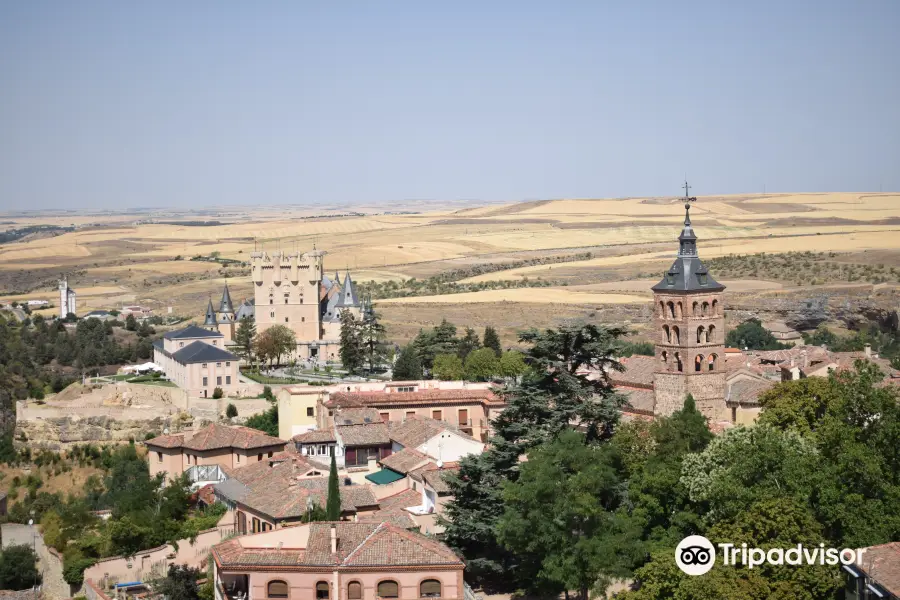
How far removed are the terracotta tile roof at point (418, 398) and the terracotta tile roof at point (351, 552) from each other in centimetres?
1951

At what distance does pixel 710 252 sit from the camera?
150125mm

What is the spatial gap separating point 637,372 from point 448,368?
18.1m

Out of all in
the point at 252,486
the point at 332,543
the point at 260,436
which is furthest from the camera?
the point at 260,436

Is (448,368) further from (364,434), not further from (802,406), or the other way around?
(802,406)

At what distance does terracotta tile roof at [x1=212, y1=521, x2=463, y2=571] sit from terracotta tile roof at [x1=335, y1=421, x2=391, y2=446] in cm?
1446

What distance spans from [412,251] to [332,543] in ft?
538

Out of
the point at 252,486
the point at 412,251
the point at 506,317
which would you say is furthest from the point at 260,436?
the point at 412,251

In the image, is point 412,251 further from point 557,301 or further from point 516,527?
point 516,527

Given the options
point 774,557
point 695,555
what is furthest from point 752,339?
point 774,557

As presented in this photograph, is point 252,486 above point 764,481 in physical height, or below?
below

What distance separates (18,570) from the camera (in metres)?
44.3

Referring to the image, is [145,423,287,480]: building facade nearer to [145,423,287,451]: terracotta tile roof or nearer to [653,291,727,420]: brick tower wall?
[145,423,287,451]: terracotta tile roof

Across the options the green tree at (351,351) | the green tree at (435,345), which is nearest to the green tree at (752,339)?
the green tree at (435,345)

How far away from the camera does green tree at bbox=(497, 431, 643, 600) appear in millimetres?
31656
